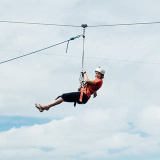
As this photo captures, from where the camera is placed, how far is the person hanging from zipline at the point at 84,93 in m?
18.3

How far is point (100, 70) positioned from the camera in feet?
61.1

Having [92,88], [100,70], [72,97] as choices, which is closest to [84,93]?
[92,88]

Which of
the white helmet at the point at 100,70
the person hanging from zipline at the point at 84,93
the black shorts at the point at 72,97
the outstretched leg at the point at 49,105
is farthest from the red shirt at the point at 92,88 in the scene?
the outstretched leg at the point at 49,105

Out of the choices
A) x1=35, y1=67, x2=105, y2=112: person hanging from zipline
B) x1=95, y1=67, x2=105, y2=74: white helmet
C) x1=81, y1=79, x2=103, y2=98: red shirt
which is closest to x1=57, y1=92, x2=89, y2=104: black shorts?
x1=35, y1=67, x2=105, y2=112: person hanging from zipline

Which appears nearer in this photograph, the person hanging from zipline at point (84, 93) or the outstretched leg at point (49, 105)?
the outstretched leg at point (49, 105)

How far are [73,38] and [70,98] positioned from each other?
10.7ft

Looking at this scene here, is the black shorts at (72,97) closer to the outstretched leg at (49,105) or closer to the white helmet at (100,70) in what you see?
the outstretched leg at (49,105)

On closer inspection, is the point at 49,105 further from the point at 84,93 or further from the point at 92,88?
the point at 92,88

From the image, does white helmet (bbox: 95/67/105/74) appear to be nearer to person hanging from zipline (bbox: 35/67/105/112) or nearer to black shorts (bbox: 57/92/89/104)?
person hanging from zipline (bbox: 35/67/105/112)

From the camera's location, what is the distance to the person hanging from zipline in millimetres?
18266

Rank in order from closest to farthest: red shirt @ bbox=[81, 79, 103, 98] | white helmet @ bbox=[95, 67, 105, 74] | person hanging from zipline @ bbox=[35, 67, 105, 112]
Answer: person hanging from zipline @ bbox=[35, 67, 105, 112], red shirt @ bbox=[81, 79, 103, 98], white helmet @ bbox=[95, 67, 105, 74]

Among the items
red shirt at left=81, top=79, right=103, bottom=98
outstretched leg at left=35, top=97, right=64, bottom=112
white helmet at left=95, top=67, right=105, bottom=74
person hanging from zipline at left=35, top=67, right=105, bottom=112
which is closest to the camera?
outstretched leg at left=35, top=97, right=64, bottom=112

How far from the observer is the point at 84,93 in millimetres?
18453

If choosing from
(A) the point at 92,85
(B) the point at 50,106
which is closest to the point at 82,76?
(A) the point at 92,85
